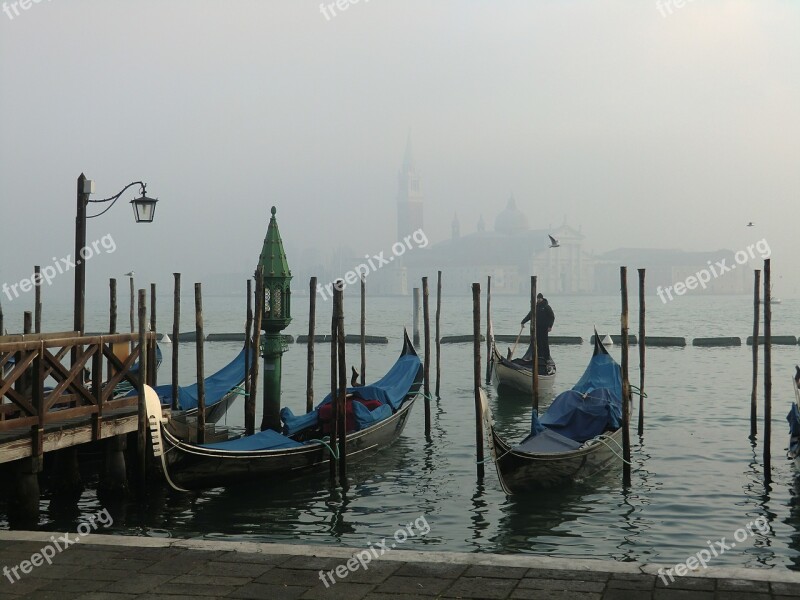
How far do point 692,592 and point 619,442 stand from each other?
5.79 meters

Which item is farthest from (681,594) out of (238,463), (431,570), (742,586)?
(238,463)

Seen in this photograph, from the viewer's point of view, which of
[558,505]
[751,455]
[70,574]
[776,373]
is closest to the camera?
[70,574]

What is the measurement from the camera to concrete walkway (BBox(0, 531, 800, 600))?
4270mm

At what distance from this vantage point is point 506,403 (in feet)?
54.9

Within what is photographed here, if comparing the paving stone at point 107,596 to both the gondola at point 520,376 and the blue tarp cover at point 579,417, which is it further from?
the gondola at point 520,376

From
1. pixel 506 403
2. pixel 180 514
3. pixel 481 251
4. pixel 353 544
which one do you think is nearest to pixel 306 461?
pixel 180 514

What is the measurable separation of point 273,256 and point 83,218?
2.57 metres

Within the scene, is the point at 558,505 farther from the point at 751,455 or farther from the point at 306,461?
the point at 751,455

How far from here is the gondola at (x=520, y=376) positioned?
17031 millimetres

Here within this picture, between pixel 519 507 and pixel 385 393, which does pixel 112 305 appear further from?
pixel 519 507

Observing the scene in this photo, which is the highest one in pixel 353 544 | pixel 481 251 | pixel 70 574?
pixel 481 251

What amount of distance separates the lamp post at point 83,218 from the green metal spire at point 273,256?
201 cm

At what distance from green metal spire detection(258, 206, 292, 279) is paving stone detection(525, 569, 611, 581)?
6780 mm

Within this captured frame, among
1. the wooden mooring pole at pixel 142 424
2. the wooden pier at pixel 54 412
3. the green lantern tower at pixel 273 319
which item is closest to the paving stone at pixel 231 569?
the wooden pier at pixel 54 412
